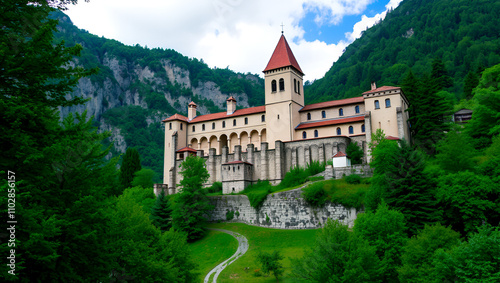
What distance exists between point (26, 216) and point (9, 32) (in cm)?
509

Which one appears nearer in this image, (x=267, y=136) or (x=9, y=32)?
(x=9, y=32)

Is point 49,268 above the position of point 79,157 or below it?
Result: below

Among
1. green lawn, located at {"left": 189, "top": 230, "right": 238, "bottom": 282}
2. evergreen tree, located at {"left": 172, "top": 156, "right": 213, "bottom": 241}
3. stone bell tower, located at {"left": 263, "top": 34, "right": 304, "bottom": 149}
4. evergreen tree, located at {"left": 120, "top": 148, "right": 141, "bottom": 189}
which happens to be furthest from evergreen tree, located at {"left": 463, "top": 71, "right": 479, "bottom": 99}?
evergreen tree, located at {"left": 120, "top": 148, "right": 141, "bottom": 189}

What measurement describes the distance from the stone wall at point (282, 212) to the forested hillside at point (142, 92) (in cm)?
A: 8234

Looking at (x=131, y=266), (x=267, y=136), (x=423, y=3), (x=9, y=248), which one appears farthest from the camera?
(x=423, y=3)

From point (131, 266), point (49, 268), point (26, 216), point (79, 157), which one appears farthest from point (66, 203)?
point (131, 266)

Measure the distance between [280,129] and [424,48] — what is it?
3892 inches

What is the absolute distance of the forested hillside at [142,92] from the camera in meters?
148

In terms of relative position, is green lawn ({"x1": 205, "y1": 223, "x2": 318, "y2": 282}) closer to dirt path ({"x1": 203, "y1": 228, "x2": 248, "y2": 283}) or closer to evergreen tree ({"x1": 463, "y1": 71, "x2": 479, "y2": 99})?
dirt path ({"x1": 203, "y1": 228, "x2": 248, "y2": 283})

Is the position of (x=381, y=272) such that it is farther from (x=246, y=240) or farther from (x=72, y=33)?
(x=72, y=33)

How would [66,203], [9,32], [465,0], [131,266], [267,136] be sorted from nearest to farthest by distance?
[9,32] → [66,203] → [131,266] → [267,136] → [465,0]

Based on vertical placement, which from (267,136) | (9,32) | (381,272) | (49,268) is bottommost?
(381,272)

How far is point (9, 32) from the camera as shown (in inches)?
437

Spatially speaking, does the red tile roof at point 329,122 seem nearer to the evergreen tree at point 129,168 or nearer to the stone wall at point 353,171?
the stone wall at point 353,171
